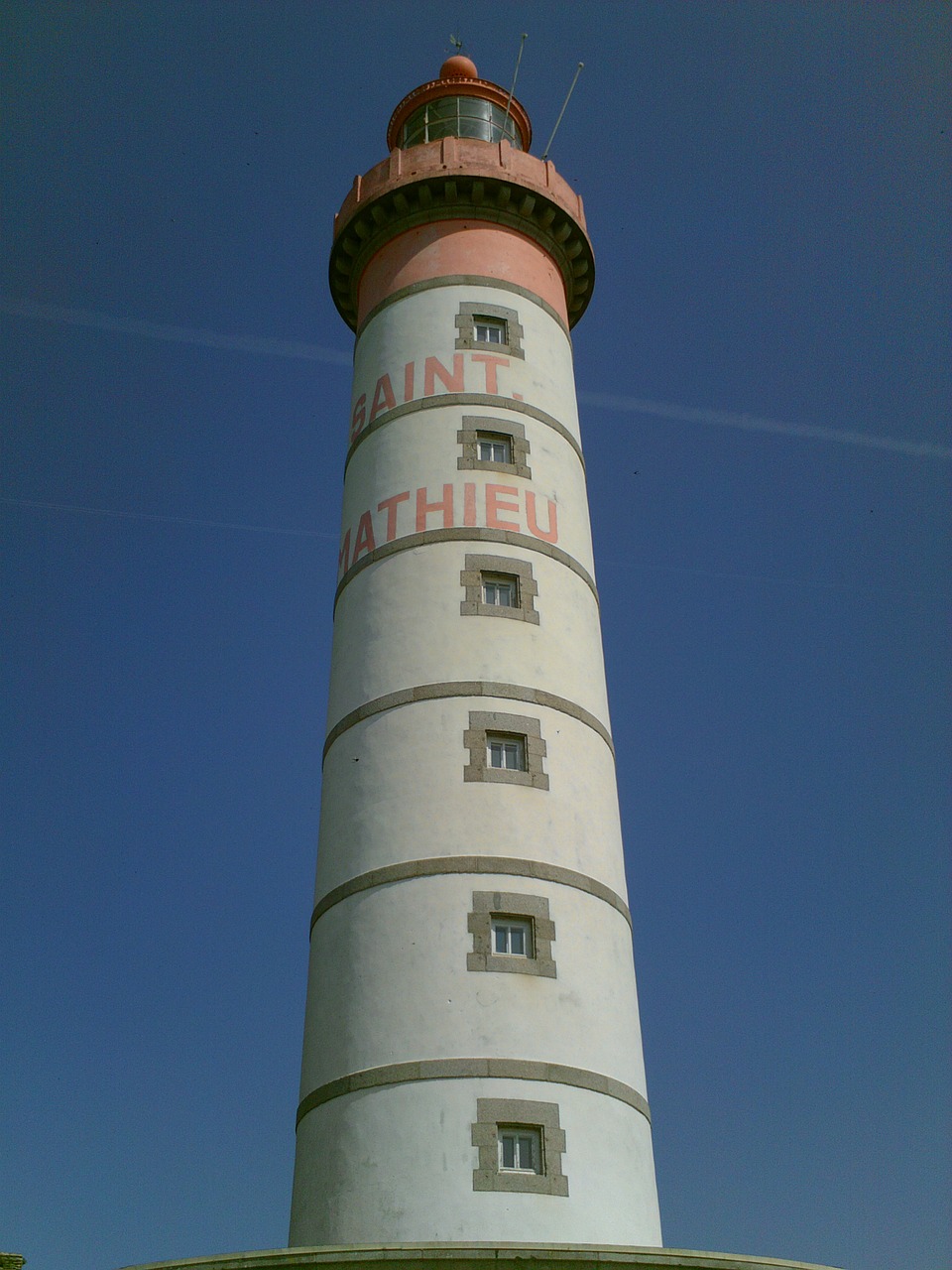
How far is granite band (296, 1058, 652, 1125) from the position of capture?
16781 mm

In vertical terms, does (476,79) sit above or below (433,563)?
above

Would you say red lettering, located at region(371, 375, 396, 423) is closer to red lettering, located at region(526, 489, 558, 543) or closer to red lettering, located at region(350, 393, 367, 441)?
red lettering, located at region(350, 393, 367, 441)

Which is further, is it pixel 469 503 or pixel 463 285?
pixel 463 285

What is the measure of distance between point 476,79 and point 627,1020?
24.5m

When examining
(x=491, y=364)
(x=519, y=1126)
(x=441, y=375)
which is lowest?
(x=519, y=1126)

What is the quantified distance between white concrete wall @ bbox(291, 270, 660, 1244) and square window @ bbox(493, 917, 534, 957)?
0.46 m

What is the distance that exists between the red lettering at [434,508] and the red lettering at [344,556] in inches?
73.7

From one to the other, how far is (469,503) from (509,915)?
793 centimetres

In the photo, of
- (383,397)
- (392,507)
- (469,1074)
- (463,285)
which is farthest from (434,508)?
(469,1074)

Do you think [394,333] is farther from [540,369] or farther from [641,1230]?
[641,1230]

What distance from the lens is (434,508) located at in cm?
2259

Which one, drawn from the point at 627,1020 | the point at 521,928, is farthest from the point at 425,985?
the point at 627,1020

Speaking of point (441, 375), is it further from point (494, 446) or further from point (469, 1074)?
point (469, 1074)

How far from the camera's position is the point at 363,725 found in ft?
67.9
